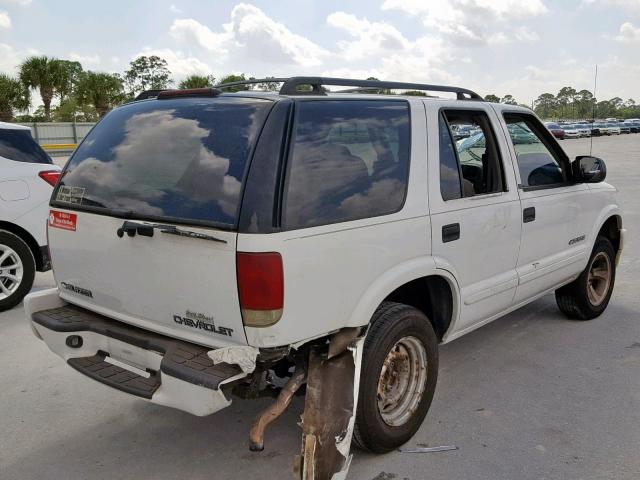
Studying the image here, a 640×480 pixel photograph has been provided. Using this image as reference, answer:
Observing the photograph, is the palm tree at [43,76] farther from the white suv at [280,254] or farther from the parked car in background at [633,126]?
the parked car in background at [633,126]

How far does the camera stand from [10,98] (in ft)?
136

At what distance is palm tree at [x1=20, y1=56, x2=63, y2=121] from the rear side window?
47.9m

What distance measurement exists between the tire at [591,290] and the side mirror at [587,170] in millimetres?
827

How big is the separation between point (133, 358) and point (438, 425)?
1787mm

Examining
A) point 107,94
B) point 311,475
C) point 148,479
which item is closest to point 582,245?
point 311,475

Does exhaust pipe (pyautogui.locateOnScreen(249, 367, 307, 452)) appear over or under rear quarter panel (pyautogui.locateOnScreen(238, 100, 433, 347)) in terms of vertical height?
under

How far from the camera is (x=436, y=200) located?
11.1ft

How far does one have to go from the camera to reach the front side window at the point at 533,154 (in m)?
4.26

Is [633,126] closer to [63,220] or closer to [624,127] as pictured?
[624,127]

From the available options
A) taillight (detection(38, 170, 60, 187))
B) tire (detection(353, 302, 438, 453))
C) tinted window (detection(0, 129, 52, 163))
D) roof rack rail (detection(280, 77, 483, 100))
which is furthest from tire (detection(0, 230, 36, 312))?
tire (detection(353, 302, 438, 453))

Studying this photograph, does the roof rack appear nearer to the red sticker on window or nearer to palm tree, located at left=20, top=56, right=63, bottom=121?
the red sticker on window

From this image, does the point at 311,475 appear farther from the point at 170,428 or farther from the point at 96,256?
the point at 96,256

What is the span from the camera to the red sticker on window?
3.27 m

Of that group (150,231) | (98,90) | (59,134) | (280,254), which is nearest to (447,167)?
(280,254)
